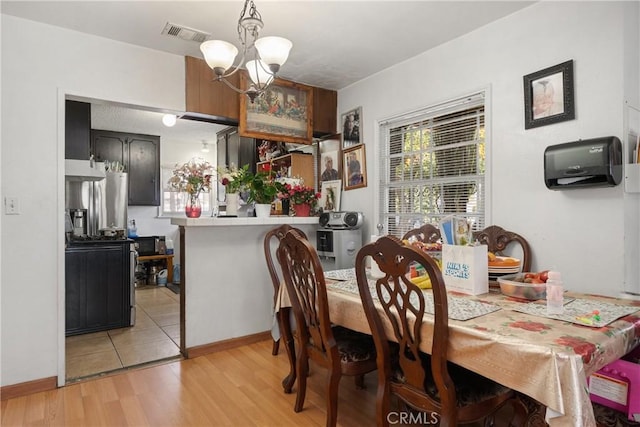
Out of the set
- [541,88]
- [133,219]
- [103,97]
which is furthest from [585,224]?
[133,219]

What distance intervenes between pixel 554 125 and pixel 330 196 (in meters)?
2.14

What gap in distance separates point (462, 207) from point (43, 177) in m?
2.95

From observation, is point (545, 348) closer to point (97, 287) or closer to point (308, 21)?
point (308, 21)

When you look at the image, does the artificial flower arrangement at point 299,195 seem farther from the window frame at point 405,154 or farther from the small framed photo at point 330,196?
the window frame at point 405,154

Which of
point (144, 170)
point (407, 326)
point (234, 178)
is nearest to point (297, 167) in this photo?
point (234, 178)

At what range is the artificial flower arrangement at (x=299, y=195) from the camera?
11.1 ft

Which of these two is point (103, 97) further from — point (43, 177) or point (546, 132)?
point (546, 132)

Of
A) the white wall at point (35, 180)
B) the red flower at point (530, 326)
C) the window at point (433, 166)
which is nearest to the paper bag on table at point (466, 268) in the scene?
the red flower at point (530, 326)

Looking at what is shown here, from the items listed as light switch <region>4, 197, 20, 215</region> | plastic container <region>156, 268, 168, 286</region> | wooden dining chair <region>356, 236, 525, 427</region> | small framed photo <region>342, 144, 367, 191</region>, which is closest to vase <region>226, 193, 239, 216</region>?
small framed photo <region>342, 144, 367, 191</region>

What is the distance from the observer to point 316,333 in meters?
1.96

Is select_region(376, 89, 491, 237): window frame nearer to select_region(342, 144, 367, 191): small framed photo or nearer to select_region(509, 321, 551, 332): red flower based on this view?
select_region(342, 144, 367, 191): small framed photo

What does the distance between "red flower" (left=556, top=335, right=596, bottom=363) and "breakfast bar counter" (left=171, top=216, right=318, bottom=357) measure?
2.27 metres

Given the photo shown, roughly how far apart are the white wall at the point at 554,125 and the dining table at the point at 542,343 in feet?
1.47

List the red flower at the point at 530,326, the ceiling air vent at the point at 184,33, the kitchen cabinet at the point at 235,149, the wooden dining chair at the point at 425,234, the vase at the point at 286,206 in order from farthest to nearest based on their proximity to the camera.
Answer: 1. the kitchen cabinet at the point at 235,149
2. the vase at the point at 286,206
3. the wooden dining chair at the point at 425,234
4. the ceiling air vent at the point at 184,33
5. the red flower at the point at 530,326
